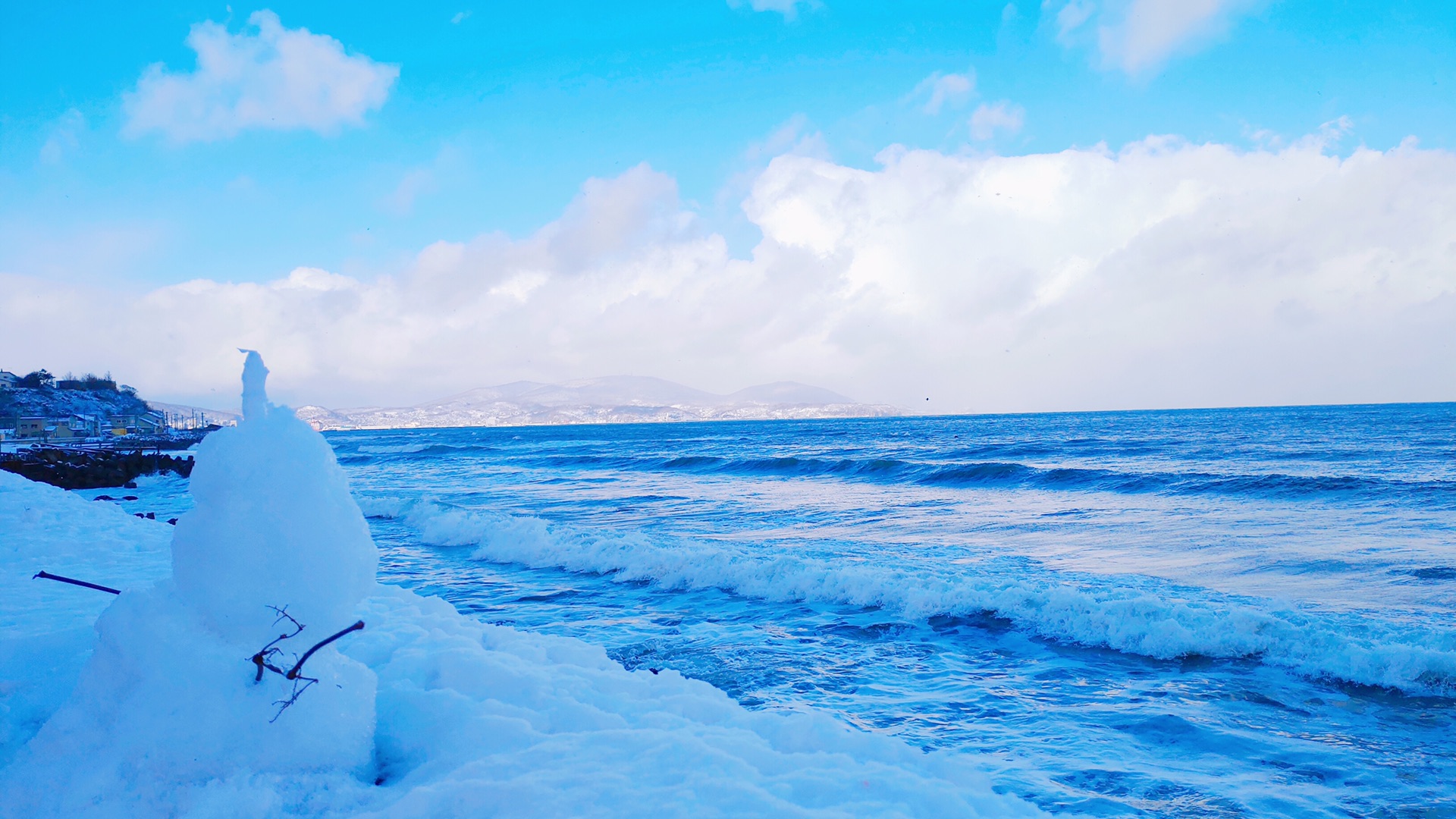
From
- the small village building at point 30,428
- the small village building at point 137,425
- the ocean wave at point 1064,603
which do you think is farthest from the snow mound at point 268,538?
the small village building at point 137,425

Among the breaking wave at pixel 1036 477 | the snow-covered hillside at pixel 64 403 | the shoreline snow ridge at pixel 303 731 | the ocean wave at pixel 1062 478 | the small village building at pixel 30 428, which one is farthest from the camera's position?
the snow-covered hillside at pixel 64 403

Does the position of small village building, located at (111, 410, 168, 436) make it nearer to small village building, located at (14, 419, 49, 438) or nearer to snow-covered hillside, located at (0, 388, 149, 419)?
snow-covered hillside, located at (0, 388, 149, 419)

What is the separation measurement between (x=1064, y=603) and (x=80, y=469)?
34.4 metres

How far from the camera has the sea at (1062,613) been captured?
5.60m

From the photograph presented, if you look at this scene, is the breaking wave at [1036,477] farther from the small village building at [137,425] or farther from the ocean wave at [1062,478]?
the small village building at [137,425]

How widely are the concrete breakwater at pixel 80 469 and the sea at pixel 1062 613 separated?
5.92m

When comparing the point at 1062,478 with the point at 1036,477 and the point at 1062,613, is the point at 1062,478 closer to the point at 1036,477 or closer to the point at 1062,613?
the point at 1036,477

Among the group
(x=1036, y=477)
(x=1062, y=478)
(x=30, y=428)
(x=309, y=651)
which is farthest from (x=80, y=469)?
(x=30, y=428)

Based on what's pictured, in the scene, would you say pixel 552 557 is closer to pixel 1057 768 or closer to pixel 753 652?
pixel 753 652

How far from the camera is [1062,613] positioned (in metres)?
9.28

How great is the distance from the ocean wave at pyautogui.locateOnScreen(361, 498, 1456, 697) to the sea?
0.03 meters

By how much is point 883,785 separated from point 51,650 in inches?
191

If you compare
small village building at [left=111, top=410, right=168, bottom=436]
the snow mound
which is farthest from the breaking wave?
small village building at [left=111, top=410, right=168, bottom=436]

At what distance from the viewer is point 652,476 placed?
3541cm
